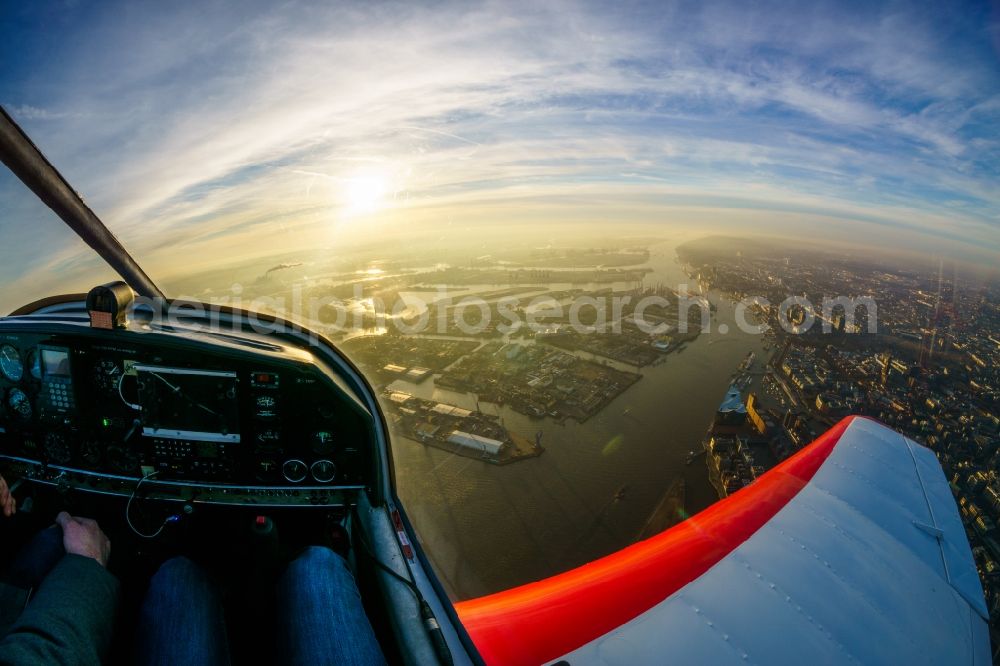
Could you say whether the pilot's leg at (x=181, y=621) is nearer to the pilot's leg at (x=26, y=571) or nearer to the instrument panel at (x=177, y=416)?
the pilot's leg at (x=26, y=571)

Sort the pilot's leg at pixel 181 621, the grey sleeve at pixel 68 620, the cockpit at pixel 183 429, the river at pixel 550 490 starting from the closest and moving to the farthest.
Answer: the grey sleeve at pixel 68 620 < the pilot's leg at pixel 181 621 < the cockpit at pixel 183 429 < the river at pixel 550 490

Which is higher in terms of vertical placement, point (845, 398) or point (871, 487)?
point (871, 487)

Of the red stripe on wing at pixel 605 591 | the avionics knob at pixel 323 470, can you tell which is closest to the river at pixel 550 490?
the avionics knob at pixel 323 470

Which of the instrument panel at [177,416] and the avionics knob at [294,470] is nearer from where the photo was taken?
the instrument panel at [177,416]

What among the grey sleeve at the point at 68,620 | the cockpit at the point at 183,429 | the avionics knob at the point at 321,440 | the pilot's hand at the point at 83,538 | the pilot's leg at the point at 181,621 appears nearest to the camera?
the grey sleeve at the point at 68,620

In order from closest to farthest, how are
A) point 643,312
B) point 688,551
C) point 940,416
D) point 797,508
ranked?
point 688,551 < point 797,508 < point 940,416 < point 643,312

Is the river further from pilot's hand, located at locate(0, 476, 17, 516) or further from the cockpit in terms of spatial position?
pilot's hand, located at locate(0, 476, 17, 516)

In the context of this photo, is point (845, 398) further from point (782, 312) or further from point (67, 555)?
point (67, 555)

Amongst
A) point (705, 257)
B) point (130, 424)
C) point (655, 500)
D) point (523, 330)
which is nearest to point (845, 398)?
point (655, 500)
